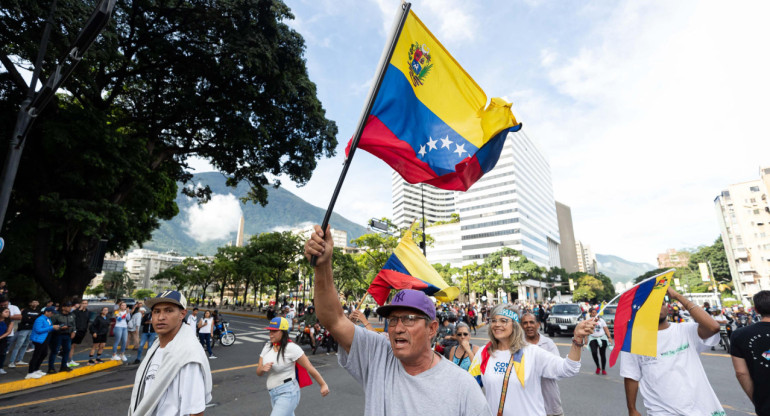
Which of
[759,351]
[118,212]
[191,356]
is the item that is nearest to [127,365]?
[118,212]

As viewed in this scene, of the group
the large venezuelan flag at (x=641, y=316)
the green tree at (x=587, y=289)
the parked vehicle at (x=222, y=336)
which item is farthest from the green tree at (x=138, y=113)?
the green tree at (x=587, y=289)

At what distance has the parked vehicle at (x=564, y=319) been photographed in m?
17.9

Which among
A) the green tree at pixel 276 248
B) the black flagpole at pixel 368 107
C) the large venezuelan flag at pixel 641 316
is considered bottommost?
the large venezuelan flag at pixel 641 316

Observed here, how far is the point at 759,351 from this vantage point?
305 centimetres

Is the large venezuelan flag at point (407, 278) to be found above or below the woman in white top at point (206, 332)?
above

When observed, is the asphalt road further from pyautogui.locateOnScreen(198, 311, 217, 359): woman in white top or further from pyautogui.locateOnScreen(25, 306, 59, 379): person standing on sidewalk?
pyautogui.locateOnScreen(198, 311, 217, 359): woman in white top

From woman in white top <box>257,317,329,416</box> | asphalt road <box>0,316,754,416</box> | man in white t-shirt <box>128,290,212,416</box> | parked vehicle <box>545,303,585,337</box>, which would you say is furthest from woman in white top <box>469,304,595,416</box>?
parked vehicle <box>545,303,585,337</box>

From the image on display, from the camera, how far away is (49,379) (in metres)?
8.70

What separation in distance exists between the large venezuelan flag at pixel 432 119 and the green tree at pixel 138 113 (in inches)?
430

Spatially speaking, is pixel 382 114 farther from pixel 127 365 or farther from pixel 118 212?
pixel 118 212

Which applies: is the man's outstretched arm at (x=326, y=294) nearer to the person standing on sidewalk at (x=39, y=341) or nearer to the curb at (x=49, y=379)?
the curb at (x=49, y=379)

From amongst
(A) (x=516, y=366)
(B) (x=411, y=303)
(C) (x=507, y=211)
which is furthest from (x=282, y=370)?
(C) (x=507, y=211)

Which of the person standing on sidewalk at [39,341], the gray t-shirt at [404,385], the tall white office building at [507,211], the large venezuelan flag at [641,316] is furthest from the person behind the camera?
the tall white office building at [507,211]

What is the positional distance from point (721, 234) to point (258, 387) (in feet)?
368
